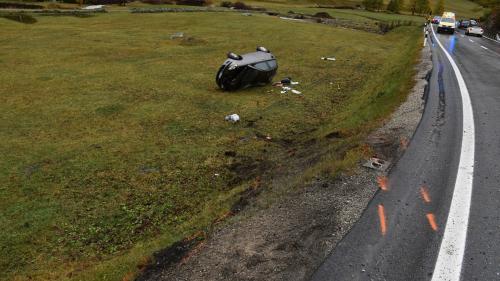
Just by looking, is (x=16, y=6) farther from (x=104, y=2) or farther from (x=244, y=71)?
(x=244, y=71)

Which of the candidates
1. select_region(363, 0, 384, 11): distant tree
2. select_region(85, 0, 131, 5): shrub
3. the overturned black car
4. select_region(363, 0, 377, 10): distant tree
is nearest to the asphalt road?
the overturned black car

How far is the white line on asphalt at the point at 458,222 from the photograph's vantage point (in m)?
5.73

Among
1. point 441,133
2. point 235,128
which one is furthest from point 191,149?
point 441,133

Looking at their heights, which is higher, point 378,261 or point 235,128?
point 378,261

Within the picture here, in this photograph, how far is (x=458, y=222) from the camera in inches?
270

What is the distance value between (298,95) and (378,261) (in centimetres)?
1560

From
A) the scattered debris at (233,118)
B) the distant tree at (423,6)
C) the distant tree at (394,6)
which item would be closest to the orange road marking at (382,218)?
the scattered debris at (233,118)

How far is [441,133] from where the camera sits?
36.2 feet

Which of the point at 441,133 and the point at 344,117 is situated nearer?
the point at 441,133

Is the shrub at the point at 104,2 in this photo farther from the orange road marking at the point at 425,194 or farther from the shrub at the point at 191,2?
the orange road marking at the point at 425,194

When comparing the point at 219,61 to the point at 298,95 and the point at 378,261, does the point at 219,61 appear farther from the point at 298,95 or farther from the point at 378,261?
the point at 378,261

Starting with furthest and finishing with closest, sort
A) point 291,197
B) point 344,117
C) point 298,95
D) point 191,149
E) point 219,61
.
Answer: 1. point 219,61
2. point 298,95
3. point 344,117
4. point 191,149
5. point 291,197

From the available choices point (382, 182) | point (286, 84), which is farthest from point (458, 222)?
point (286, 84)

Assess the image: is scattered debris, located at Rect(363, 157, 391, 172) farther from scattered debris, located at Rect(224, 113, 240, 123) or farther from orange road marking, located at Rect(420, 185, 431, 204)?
scattered debris, located at Rect(224, 113, 240, 123)
